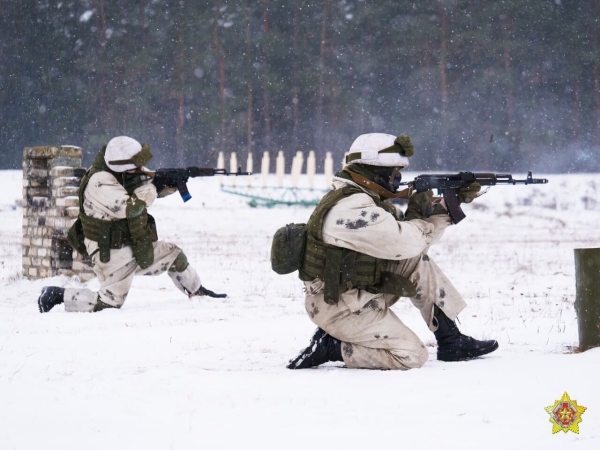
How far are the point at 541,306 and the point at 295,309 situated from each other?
234 cm

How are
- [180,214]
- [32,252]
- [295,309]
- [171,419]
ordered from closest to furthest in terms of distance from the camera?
[171,419] < [295,309] < [32,252] < [180,214]

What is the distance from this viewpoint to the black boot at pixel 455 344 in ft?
16.8

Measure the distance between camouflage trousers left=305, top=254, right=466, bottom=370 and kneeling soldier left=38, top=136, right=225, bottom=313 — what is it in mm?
2826

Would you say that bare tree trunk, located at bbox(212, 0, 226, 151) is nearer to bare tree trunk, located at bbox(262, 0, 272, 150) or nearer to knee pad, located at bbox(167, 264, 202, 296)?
bare tree trunk, located at bbox(262, 0, 272, 150)

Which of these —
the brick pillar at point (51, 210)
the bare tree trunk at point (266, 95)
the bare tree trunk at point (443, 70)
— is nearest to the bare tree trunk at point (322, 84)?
the bare tree trunk at point (266, 95)

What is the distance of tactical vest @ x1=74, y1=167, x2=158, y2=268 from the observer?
24.4 feet

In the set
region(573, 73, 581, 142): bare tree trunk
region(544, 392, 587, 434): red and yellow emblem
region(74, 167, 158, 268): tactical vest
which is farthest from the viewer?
region(573, 73, 581, 142): bare tree trunk

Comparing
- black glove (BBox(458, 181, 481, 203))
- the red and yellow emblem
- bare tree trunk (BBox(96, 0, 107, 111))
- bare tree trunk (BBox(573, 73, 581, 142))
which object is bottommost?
the red and yellow emblem

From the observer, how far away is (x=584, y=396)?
398 cm

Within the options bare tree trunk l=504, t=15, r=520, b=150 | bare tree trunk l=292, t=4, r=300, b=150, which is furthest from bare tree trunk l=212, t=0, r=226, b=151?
bare tree trunk l=504, t=15, r=520, b=150

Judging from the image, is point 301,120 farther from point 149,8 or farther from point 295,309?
point 295,309

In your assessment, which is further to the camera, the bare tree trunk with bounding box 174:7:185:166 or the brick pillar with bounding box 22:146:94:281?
the bare tree trunk with bounding box 174:7:185:166

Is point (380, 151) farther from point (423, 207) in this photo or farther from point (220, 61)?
point (220, 61)

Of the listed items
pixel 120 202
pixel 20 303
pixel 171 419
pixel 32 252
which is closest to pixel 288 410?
pixel 171 419
